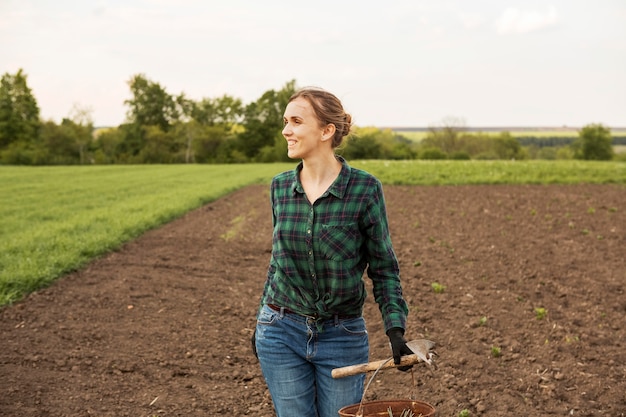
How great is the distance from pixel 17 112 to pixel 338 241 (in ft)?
281

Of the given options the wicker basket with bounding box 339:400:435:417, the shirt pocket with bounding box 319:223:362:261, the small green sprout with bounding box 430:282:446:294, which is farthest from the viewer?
the small green sprout with bounding box 430:282:446:294

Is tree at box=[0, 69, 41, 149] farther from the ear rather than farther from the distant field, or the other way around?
the ear

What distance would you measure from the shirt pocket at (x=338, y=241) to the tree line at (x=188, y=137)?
66145 mm

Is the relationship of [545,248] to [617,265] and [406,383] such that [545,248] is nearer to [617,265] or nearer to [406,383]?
[617,265]

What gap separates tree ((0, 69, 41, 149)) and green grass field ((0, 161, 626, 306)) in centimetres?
4464

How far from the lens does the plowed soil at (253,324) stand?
557cm

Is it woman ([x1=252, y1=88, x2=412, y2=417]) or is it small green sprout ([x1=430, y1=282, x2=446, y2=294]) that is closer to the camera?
woman ([x1=252, y1=88, x2=412, y2=417])

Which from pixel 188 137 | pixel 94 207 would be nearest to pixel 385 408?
pixel 94 207

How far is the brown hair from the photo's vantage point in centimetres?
318

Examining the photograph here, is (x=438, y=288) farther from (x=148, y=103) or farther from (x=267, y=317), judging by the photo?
(x=148, y=103)

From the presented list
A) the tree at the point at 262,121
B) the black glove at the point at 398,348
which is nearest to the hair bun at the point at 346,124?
the black glove at the point at 398,348

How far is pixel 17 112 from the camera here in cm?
8175

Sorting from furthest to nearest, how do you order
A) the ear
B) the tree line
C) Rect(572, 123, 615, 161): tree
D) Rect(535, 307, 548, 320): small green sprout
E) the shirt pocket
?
Rect(572, 123, 615, 161): tree < the tree line < Rect(535, 307, 548, 320): small green sprout < the ear < the shirt pocket

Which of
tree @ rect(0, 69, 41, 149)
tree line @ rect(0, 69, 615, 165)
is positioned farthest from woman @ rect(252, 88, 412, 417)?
tree @ rect(0, 69, 41, 149)
